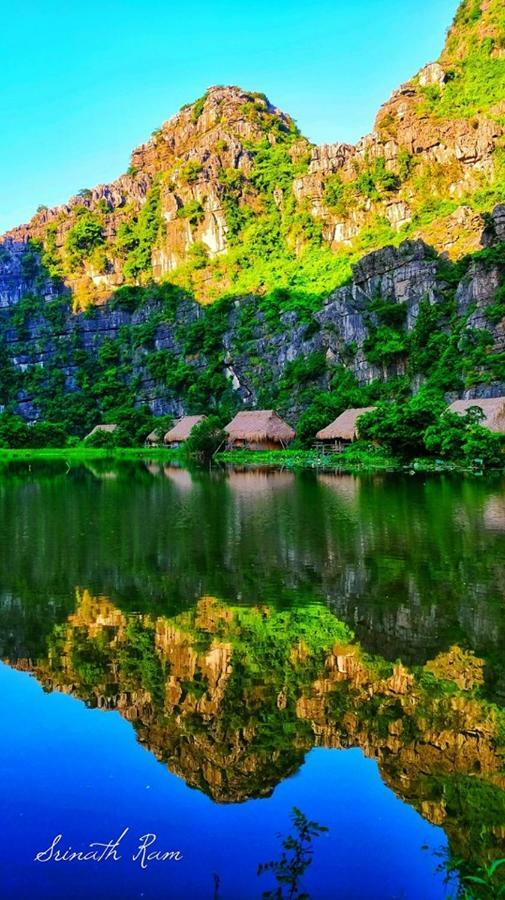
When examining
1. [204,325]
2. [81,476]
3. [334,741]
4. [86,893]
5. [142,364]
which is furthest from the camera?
[142,364]

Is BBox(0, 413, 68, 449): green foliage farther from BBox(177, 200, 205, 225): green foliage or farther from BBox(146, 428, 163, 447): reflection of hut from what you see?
BBox(177, 200, 205, 225): green foliage

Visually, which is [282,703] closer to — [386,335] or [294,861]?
[294,861]

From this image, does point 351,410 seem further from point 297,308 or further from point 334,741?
point 334,741

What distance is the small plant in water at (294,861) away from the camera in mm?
4344

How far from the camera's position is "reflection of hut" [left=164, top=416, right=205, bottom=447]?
69744 millimetres

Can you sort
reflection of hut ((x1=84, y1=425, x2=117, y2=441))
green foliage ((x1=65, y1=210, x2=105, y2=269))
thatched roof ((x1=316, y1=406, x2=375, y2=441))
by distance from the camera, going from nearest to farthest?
thatched roof ((x1=316, y1=406, x2=375, y2=441)) → reflection of hut ((x1=84, y1=425, x2=117, y2=441)) → green foliage ((x1=65, y1=210, x2=105, y2=269))

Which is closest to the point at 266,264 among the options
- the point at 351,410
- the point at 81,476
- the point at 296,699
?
the point at 351,410

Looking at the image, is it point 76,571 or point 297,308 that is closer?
point 76,571

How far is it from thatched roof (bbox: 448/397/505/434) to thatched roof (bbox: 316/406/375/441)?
9.03 meters

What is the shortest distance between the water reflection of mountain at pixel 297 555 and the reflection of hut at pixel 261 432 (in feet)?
108

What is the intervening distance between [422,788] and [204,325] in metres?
79.8

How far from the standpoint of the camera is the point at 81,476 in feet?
129

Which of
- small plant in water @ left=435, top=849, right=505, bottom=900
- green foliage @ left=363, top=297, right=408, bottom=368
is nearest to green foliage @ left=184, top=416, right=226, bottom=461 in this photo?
green foliage @ left=363, top=297, right=408, bottom=368

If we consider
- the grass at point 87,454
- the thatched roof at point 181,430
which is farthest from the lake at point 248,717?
the thatched roof at point 181,430
